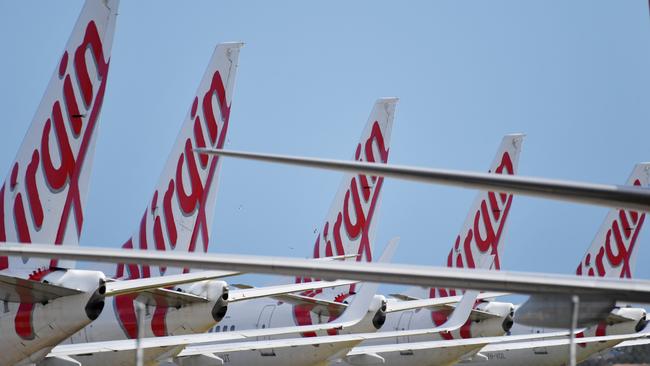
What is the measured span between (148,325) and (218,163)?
407 centimetres

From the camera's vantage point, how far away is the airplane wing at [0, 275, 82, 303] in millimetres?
15867

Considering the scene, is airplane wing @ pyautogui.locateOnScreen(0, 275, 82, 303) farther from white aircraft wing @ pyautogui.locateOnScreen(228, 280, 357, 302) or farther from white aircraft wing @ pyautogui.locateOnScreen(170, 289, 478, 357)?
white aircraft wing @ pyautogui.locateOnScreen(170, 289, 478, 357)

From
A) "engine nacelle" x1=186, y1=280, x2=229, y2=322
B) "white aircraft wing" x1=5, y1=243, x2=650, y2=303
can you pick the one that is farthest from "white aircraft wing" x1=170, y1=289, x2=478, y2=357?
"white aircraft wing" x1=5, y1=243, x2=650, y2=303

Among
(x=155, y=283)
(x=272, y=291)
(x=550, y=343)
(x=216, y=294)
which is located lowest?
(x=155, y=283)

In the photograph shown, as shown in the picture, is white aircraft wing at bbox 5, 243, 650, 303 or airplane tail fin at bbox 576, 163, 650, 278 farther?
airplane tail fin at bbox 576, 163, 650, 278

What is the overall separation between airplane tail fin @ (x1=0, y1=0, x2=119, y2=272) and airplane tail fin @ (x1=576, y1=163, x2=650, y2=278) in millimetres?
23622

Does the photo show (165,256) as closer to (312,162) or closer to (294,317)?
(312,162)

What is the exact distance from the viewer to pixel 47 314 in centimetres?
1661

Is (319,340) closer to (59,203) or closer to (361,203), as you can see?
(361,203)

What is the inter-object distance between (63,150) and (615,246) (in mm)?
24693

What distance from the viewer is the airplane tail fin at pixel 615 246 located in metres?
38.3

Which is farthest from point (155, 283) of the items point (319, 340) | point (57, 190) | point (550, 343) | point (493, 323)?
point (550, 343)

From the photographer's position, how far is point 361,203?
3222 cm

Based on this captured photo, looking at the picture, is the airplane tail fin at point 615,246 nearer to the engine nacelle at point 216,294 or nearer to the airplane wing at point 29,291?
the engine nacelle at point 216,294
